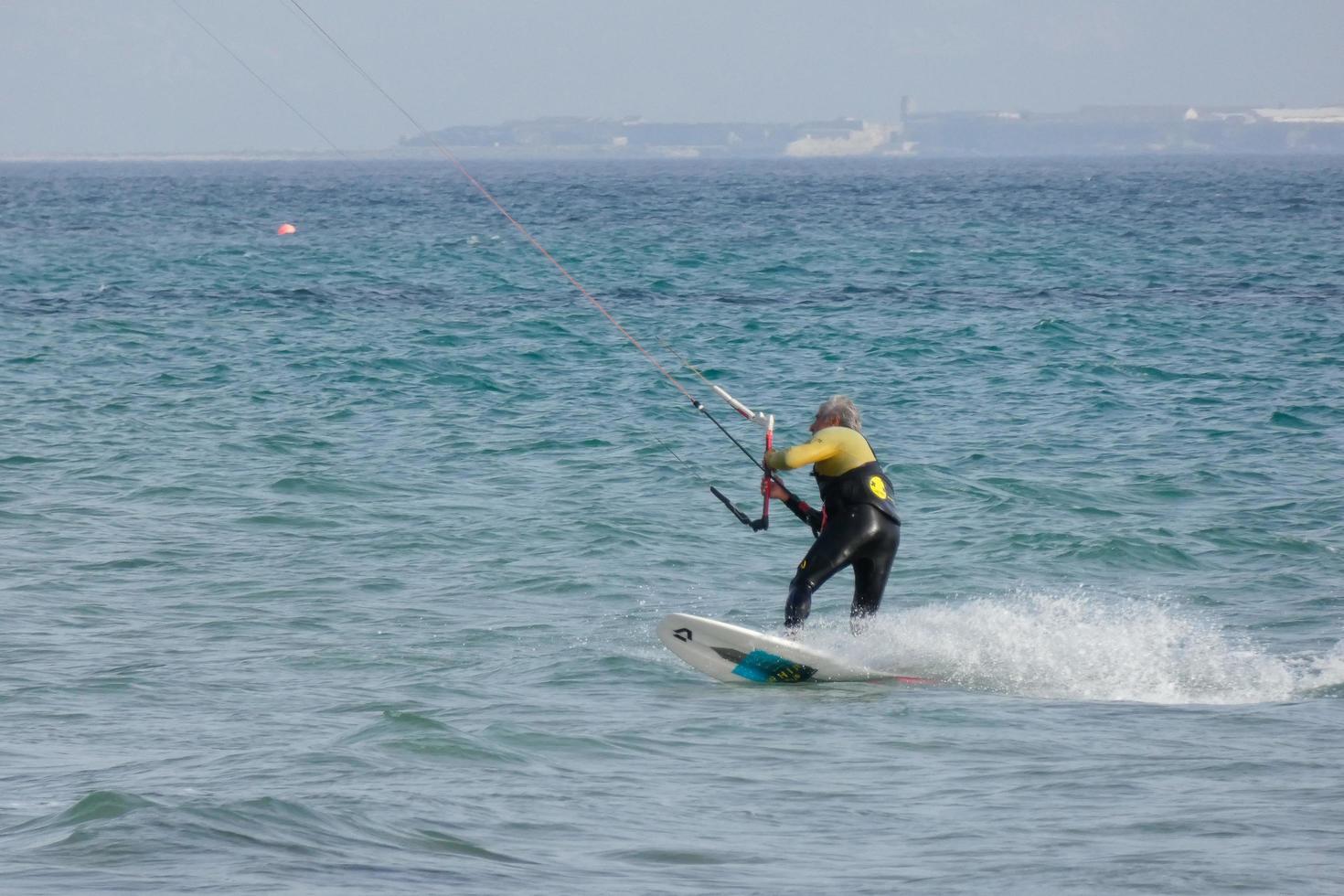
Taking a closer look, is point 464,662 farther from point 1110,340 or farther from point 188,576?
point 1110,340

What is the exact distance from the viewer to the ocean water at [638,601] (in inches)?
265

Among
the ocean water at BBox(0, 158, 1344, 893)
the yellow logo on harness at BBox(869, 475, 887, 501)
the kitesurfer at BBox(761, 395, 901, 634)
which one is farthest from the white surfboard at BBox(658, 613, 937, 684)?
the yellow logo on harness at BBox(869, 475, 887, 501)

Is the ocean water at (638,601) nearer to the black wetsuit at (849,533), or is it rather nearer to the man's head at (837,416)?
the black wetsuit at (849,533)

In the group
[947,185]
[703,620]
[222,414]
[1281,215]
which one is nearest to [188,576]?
[703,620]

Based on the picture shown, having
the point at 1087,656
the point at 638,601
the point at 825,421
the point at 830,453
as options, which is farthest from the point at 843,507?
the point at 638,601

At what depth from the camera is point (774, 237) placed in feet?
157

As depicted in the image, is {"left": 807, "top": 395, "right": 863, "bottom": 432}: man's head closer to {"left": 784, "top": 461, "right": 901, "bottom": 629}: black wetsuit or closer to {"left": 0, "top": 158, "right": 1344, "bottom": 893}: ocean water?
{"left": 784, "top": 461, "right": 901, "bottom": 629}: black wetsuit

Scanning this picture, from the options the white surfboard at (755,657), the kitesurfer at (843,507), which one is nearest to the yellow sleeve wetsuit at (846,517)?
the kitesurfer at (843,507)

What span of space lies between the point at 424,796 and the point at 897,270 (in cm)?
3133

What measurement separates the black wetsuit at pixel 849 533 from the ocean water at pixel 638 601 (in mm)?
417

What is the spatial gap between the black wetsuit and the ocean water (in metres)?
0.42

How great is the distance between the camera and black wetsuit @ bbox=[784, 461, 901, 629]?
1006 centimetres

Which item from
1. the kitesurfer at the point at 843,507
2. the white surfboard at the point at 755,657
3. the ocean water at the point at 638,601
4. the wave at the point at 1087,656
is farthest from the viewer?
the kitesurfer at the point at 843,507

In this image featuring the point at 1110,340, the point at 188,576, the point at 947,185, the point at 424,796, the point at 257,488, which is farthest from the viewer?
the point at 947,185
